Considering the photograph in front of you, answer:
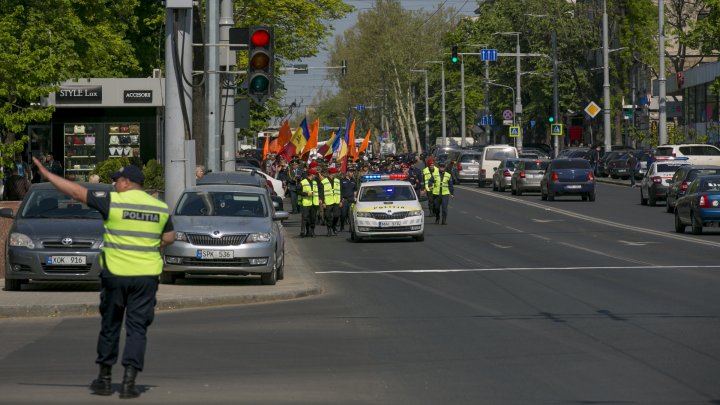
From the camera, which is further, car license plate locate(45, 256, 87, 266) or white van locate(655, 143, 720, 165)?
white van locate(655, 143, 720, 165)

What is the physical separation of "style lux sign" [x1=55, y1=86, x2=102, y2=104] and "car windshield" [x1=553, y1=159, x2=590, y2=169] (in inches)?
697

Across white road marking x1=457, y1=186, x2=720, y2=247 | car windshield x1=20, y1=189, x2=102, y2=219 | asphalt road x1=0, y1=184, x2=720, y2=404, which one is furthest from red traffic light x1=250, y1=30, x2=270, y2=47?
white road marking x1=457, y1=186, x2=720, y2=247

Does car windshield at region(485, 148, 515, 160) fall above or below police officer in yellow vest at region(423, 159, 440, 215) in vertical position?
above

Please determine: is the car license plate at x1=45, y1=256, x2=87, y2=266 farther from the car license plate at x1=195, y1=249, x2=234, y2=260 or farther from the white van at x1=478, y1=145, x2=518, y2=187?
the white van at x1=478, y1=145, x2=518, y2=187

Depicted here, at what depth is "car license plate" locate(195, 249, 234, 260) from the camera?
20.8 metres

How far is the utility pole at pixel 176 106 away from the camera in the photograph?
72.3 ft

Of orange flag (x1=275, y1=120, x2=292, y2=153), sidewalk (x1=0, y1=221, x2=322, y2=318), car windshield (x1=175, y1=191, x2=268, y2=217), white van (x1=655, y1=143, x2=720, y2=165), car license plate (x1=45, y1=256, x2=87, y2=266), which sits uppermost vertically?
orange flag (x1=275, y1=120, x2=292, y2=153)

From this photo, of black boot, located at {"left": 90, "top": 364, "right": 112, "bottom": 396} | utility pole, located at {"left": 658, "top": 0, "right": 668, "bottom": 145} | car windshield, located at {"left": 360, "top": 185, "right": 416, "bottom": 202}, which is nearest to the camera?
black boot, located at {"left": 90, "top": 364, "right": 112, "bottom": 396}

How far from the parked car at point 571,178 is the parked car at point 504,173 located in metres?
9.06

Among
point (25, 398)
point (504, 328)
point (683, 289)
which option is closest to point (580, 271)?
point (683, 289)

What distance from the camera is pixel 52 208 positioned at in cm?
2064

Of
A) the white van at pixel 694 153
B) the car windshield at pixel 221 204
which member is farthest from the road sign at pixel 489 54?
the car windshield at pixel 221 204

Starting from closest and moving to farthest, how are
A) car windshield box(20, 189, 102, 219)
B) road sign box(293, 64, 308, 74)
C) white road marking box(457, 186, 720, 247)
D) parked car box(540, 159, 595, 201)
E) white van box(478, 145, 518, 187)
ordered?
1. car windshield box(20, 189, 102, 219)
2. white road marking box(457, 186, 720, 247)
3. parked car box(540, 159, 595, 201)
4. road sign box(293, 64, 308, 74)
5. white van box(478, 145, 518, 187)

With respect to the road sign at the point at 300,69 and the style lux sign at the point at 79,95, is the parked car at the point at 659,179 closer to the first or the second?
the road sign at the point at 300,69
